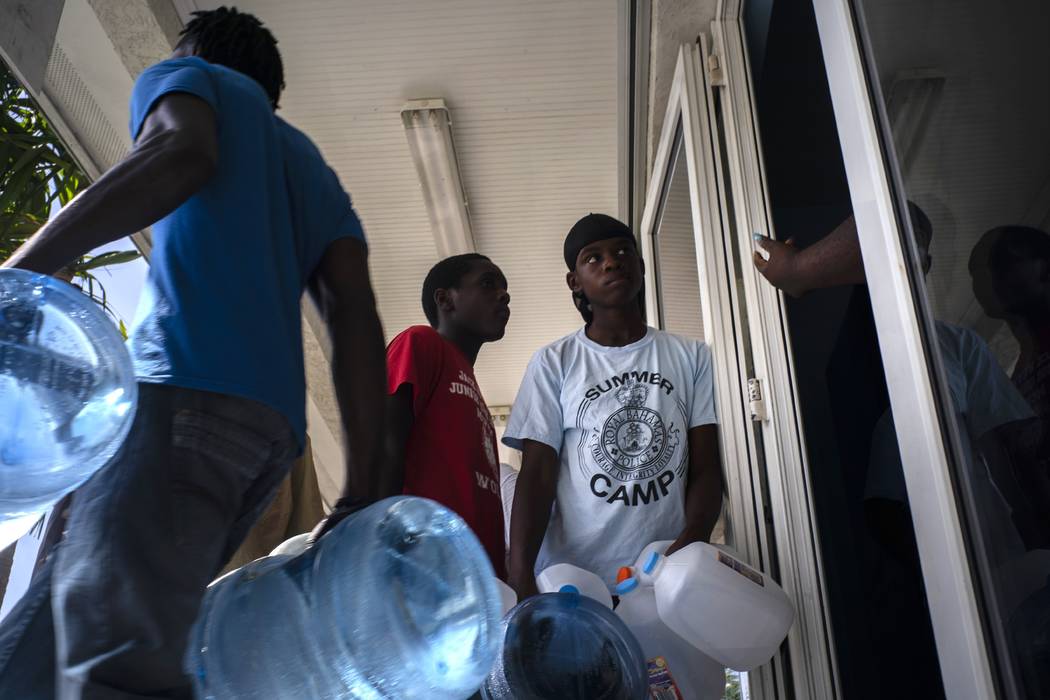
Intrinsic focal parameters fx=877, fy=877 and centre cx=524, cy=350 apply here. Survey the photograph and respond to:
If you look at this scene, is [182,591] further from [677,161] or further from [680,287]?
[677,161]

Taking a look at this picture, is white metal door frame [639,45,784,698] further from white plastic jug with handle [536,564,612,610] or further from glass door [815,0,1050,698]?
glass door [815,0,1050,698]

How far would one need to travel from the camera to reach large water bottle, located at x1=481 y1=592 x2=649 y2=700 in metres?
1.50

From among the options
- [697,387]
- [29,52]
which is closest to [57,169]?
[29,52]

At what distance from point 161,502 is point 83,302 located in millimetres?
252

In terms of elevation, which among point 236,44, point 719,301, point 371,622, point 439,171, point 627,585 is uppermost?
point 439,171

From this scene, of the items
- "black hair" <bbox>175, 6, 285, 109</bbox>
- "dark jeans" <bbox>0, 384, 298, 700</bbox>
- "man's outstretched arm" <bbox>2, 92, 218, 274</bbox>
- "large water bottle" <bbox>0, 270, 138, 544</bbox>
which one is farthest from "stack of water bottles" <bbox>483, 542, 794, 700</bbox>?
"black hair" <bbox>175, 6, 285, 109</bbox>

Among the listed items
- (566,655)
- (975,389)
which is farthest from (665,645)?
(975,389)

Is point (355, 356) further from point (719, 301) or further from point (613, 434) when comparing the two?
point (719, 301)

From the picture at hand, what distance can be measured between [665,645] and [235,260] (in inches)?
45.0

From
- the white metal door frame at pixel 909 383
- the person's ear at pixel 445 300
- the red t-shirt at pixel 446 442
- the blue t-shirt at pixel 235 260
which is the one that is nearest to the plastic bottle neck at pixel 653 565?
the red t-shirt at pixel 446 442

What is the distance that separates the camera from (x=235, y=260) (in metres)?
1.11

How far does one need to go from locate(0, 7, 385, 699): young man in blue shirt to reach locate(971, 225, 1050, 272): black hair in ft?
2.60

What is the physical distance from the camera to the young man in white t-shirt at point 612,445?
6.49ft

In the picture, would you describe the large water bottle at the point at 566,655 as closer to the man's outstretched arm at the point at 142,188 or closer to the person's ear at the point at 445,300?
the man's outstretched arm at the point at 142,188
